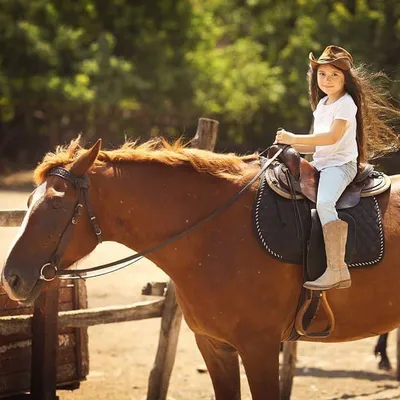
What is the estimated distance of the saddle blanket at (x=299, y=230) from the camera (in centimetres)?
470

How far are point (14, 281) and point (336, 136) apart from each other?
1.99 meters

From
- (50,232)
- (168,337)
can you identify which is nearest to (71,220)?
(50,232)

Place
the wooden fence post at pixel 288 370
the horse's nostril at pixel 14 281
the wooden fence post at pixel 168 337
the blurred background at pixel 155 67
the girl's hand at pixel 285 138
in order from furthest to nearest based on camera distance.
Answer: the blurred background at pixel 155 67, the wooden fence post at pixel 288 370, the wooden fence post at pixel 168 337, the girl's hand at pixel 285 138, the horse's nostril at pixel 14 281

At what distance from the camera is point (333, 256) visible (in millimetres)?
4625

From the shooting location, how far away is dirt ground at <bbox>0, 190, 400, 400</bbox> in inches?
289

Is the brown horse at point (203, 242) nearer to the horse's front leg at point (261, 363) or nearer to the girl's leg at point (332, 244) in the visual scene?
the horse's front leg at point (261, 363)

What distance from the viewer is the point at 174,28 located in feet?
80.2

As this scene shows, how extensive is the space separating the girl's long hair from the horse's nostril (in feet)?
6.98

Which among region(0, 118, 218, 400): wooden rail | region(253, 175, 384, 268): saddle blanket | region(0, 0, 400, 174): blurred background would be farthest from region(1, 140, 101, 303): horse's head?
region(0, 0, 400, 174): blurred background

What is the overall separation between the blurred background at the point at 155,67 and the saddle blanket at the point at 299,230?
55.1ft

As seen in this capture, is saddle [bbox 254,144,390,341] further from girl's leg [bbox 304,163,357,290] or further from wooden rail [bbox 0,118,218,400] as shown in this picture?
wooden rail [bbox 0,118,218,400]

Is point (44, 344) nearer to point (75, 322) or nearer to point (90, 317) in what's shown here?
point (75, 322)

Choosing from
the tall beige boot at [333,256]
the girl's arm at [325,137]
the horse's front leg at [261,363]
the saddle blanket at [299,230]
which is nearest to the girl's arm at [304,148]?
the girl's arm at [325,137]

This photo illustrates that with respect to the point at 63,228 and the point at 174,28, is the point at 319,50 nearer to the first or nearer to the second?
the point at 174,28
